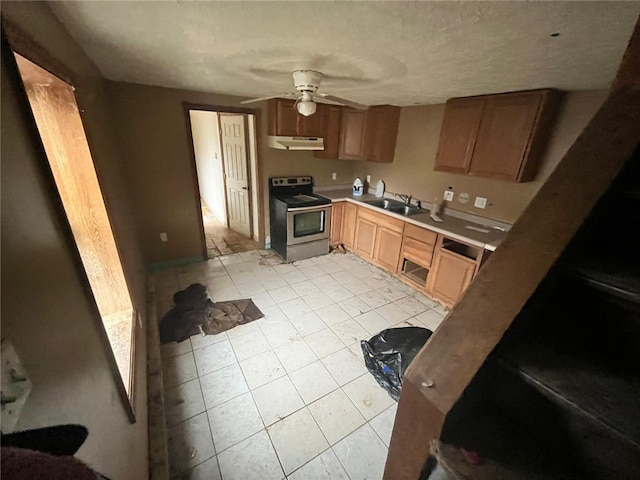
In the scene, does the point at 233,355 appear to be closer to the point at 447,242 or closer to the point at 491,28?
the point at 447,242

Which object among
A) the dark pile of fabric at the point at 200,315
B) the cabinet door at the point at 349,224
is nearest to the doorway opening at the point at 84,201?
the dark pile of fabric at the point at 200,315

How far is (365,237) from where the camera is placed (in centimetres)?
389

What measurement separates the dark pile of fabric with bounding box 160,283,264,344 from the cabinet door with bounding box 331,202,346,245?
1784 mm

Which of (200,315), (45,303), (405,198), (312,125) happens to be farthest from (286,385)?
(312,125)

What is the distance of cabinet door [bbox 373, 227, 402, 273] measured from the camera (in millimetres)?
3418

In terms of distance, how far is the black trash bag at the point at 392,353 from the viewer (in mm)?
1977

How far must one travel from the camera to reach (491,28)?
3.93 feet

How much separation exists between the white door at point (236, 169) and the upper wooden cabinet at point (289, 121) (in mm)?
512

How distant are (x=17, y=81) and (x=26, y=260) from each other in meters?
0.51

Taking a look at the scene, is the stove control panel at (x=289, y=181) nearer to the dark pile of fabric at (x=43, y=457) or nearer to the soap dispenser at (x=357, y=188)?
the soap dispenser at (x=357, y=188)

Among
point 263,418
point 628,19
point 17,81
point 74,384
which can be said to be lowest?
point 263,418

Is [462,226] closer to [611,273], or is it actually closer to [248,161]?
[611,273]

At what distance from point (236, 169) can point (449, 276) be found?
3.41 metres

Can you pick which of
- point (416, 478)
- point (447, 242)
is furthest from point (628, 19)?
point (447, 242)
